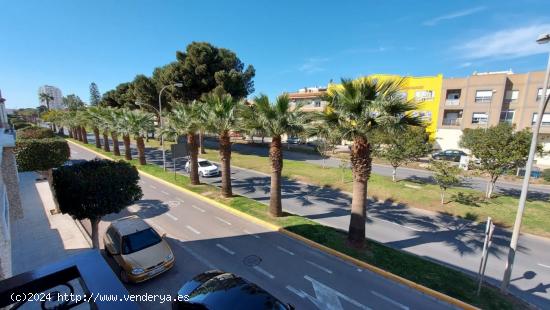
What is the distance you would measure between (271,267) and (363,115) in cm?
663

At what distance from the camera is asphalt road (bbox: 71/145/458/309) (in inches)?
301

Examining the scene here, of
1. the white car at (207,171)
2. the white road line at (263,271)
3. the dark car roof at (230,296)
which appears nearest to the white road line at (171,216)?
the white road line at (263,271)

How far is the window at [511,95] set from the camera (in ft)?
117

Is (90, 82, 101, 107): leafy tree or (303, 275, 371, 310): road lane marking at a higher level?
(90, 82, 101, 107): leafy tree

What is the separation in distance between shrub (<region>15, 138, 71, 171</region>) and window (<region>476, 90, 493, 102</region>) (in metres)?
48.3

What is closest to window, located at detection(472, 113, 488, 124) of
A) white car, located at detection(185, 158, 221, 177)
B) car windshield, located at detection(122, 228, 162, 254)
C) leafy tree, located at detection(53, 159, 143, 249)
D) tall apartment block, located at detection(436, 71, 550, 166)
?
tall apartment block, located at detection(436, 71, 550, 166)

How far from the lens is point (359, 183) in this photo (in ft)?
33.0

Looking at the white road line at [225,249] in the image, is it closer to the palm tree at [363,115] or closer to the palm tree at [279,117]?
the palm tree at [363,115]

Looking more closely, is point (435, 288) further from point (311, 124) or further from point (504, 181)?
point (504, 181)

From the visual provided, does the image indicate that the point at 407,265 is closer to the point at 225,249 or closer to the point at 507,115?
the point at 225,249

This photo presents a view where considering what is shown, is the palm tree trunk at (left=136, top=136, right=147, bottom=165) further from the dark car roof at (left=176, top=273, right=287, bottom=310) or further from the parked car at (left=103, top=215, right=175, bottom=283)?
the dark car roof at (left=176, top=273, right=287, bottom=310)

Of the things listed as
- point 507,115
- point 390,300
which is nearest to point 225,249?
point 390,300

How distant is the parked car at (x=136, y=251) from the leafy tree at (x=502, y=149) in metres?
20.3

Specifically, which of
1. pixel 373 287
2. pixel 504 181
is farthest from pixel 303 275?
pixel 504 181
